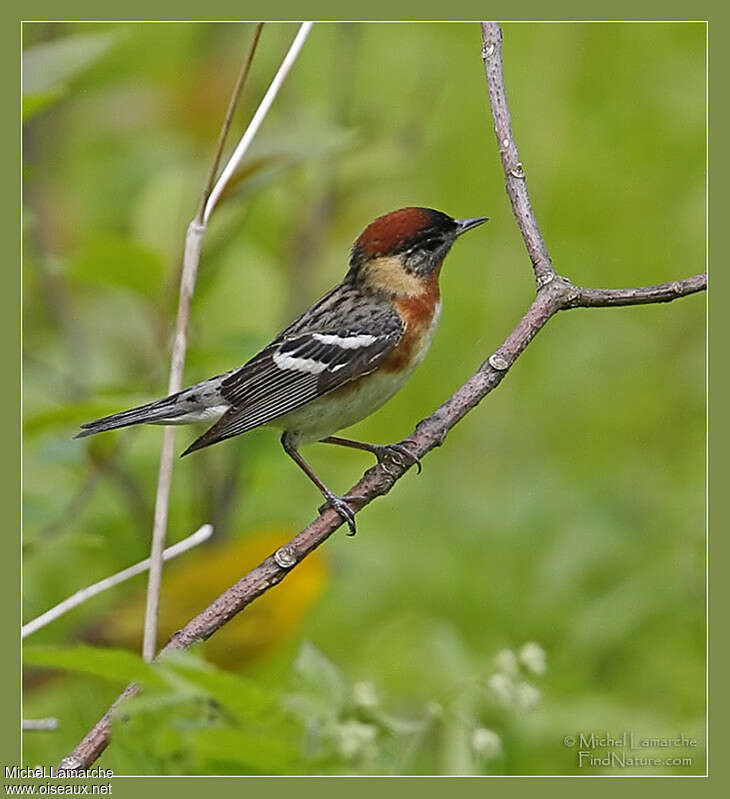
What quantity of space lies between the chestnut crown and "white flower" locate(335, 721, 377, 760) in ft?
7.05

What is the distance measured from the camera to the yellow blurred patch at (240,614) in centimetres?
376

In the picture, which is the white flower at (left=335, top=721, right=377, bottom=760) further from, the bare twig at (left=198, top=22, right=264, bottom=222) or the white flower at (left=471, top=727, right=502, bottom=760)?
the bare twig at (left=198, top=22, right=264, bottom=222)

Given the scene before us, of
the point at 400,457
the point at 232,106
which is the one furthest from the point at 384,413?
the point at 232,106

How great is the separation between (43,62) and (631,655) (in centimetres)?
289

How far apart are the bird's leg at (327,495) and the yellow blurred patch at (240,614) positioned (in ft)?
0.76

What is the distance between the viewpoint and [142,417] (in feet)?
11.5

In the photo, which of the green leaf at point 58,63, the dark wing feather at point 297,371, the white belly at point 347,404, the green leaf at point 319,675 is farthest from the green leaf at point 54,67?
the green leaf at point 319,675

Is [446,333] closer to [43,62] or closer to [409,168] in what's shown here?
[409,168]

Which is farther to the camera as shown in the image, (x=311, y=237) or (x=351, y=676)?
(x=311, y=237)

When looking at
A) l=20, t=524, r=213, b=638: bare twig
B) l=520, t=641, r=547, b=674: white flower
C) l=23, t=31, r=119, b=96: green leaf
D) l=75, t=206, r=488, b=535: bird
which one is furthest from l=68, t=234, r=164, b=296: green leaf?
l=520, t=641, r=547, b=674: white flower

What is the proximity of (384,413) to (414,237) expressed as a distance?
1605 mm

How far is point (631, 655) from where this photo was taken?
445 centimetres

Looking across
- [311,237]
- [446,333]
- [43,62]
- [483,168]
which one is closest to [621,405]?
[446,333]

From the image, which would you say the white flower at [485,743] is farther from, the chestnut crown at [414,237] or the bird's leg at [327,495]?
the chestnut crown at [414,237]
